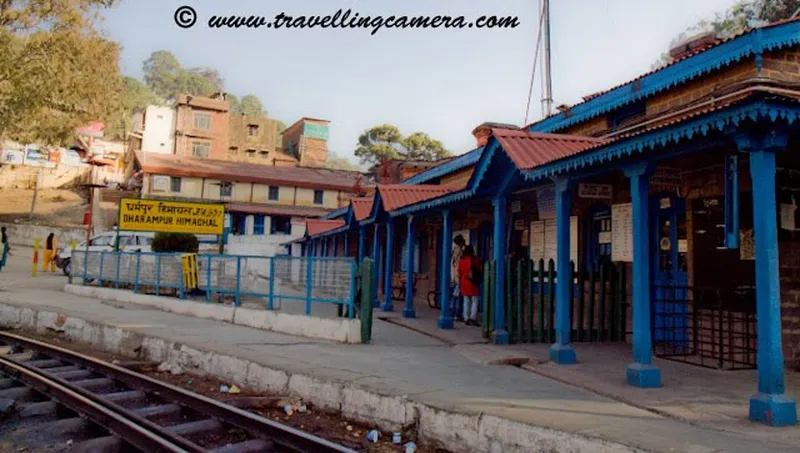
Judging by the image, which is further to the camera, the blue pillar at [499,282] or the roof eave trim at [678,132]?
the blue pillar at [499,282]

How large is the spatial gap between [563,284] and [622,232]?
5.58 ft

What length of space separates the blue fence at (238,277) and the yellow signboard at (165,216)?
93cm

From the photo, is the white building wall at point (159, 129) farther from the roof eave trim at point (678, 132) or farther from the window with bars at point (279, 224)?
the roof eave trim at point (678, 132)

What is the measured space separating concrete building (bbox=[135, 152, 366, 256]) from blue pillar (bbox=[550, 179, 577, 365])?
3099 cm

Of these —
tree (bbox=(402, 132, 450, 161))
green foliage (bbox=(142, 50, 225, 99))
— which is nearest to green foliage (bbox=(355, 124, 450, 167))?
tree (bbox=(402, 132, 450, 161))

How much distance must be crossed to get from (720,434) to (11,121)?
23554mm

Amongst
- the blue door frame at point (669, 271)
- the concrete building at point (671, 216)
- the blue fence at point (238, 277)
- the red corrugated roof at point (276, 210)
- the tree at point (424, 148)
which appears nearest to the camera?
the concrete building at point (671, 216)

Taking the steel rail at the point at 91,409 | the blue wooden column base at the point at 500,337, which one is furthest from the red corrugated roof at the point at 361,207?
the steel rail at the point at 91,409

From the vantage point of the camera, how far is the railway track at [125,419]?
4996mm

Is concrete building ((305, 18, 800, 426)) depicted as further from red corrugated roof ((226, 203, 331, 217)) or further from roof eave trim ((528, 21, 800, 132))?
red corrugated roof ((226, 203, 331, 217))

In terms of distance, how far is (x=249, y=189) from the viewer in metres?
43.5

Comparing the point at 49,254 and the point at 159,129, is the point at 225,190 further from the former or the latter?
the point at 159,129

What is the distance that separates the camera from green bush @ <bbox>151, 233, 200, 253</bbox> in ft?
58.8

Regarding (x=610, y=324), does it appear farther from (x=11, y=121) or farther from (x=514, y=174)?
(x=11, y=121)
